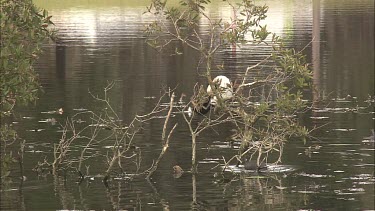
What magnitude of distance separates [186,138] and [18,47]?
955 centimetres

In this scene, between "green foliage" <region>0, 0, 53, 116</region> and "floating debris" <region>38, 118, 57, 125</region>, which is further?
"floating debris" <region>38, 118, 57, 125</region>

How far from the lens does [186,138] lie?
25734 millimetres

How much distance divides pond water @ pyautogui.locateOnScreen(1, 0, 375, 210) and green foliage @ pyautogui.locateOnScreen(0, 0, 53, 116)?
6.77ft

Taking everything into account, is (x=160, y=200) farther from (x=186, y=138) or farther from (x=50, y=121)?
(x=50, y=121)

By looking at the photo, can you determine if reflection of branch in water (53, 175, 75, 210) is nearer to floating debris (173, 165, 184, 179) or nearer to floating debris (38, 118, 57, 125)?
floating debris (173, 165, 184, 179)

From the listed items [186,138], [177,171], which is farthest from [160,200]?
[186,138]

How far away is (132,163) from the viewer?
74.2 feet

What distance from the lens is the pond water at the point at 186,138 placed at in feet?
62.4

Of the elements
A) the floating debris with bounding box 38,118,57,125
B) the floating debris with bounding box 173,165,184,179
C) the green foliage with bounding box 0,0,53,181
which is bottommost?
the floating debris with bounding box 173,165,184,179

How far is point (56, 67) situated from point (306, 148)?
2035cm

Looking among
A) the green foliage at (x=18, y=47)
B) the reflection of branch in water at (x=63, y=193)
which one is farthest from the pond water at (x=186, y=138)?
the green foliage at (x=18, y=47)

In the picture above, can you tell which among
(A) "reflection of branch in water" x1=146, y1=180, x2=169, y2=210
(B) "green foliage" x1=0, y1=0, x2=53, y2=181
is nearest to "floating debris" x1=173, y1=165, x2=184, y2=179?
(A) "reflection of branch in water" x1=146, y1=180, x2=169, y2=210

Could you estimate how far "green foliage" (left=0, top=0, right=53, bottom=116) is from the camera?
54.4 feet

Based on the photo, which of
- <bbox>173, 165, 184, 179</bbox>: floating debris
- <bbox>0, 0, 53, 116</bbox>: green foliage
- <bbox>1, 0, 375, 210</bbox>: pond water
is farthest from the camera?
<bbox>173, 165, 184, 179</bbox>: floating debris
